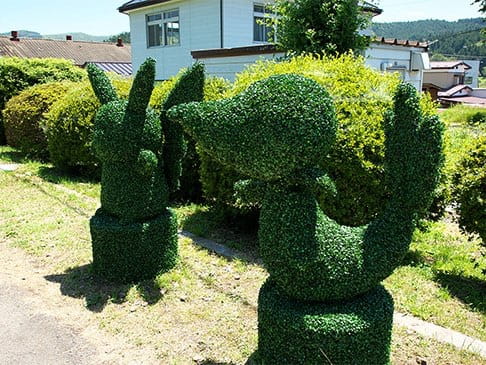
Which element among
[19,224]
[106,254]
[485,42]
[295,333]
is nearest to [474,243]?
[295,333]

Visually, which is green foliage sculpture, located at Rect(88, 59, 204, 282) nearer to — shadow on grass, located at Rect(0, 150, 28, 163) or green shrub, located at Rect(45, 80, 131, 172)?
green shrub, located at Rect(45, 80, 131, 172)

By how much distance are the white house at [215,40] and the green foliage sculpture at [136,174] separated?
822cm

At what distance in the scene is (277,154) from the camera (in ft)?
9.61

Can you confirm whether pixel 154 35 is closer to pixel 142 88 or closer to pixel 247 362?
pixel 142 88

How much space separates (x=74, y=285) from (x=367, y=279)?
3265 millimetres

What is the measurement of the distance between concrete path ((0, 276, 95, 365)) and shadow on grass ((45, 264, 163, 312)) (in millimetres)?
407

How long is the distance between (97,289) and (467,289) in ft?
12.7

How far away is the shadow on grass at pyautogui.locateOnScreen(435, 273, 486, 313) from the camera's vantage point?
443 centimetres

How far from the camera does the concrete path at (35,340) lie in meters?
3.72

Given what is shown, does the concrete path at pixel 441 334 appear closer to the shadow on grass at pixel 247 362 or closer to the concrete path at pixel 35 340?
the shadow on grass at pixel 247 362

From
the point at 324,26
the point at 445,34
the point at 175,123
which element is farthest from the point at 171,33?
the point at 445,34

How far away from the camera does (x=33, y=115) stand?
36.8ft

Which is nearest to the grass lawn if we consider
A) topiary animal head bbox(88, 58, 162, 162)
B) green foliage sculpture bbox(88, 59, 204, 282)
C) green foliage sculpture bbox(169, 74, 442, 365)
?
green foliage sculpture bbox(88, 59, 204, 282)

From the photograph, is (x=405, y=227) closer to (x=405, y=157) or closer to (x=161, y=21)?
(x=405, y=157)
